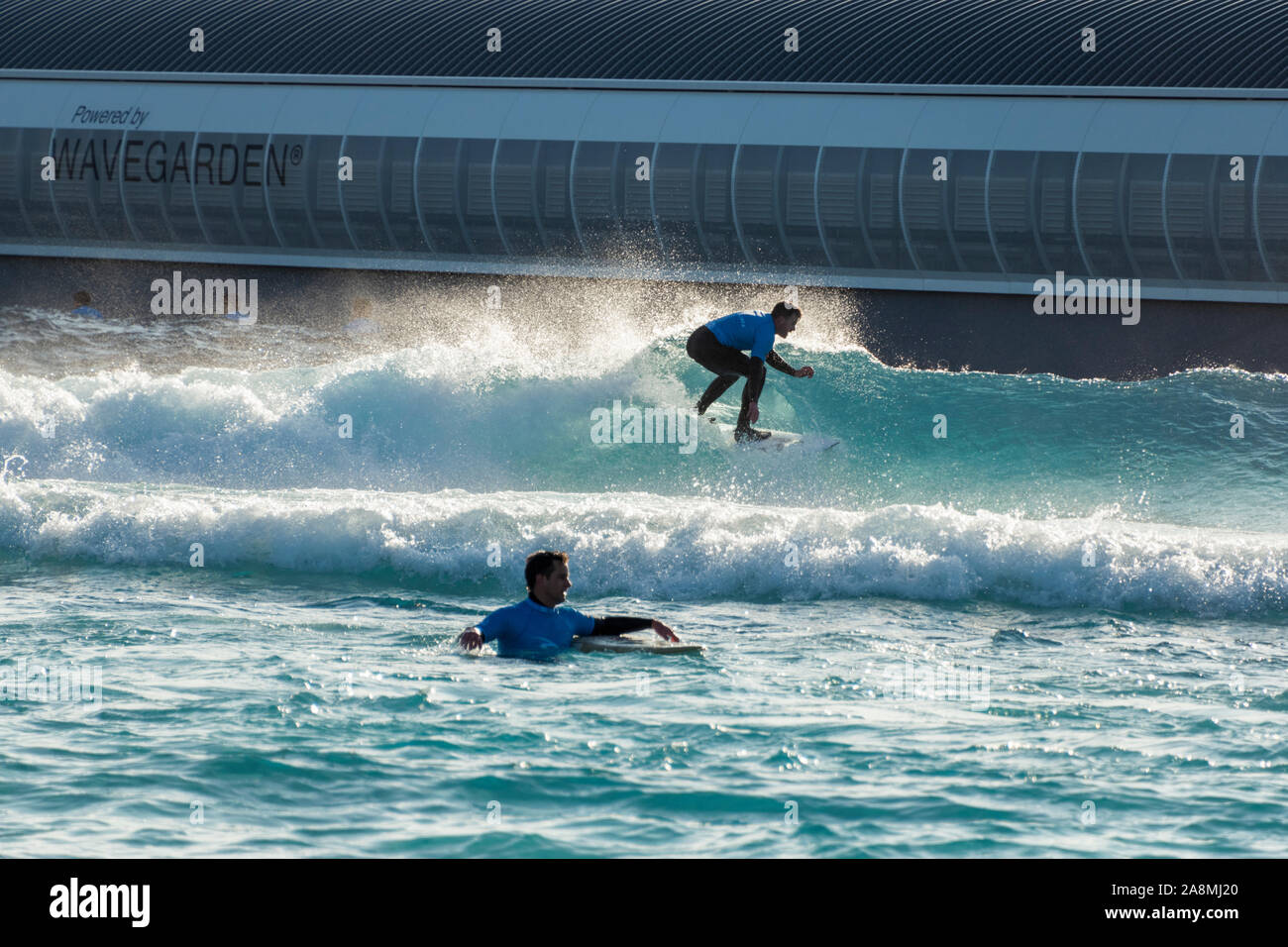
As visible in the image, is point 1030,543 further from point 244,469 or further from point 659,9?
point 659,9

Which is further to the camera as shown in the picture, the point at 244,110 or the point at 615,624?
the point at 244,110

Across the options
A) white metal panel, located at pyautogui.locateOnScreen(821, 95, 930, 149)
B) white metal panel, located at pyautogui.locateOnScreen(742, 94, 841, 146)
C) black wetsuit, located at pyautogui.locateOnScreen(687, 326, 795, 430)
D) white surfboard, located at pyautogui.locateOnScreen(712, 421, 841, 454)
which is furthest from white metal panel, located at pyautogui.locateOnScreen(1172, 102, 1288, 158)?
black wetsuit, located at pyautogui.locateOnScreen(687, 326, 795, 430)

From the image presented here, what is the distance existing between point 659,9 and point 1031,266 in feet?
30.2

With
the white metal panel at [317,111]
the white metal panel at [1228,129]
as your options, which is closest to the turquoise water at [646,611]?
the white metal panel at [1228,129]

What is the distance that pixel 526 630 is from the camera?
966 cm

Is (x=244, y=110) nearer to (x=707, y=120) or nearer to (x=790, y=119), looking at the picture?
(x=707, y=120)

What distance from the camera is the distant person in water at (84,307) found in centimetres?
3123

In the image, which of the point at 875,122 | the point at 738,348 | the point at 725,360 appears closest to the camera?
the point at 725,360

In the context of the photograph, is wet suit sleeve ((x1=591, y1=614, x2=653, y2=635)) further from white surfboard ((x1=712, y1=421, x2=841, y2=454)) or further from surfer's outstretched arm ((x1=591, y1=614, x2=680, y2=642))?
white surfboard ((x1=712, y1=421, x2=841, y2=454))

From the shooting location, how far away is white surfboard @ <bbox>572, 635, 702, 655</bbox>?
973cm

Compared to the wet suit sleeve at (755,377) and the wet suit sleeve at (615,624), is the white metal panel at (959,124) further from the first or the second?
the wet suit sleeve at (615,624)

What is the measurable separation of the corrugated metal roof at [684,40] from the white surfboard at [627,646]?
18.5 metres

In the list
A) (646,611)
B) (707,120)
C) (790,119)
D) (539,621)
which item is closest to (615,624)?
(539,621)

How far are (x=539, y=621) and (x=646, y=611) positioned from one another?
2405mm
